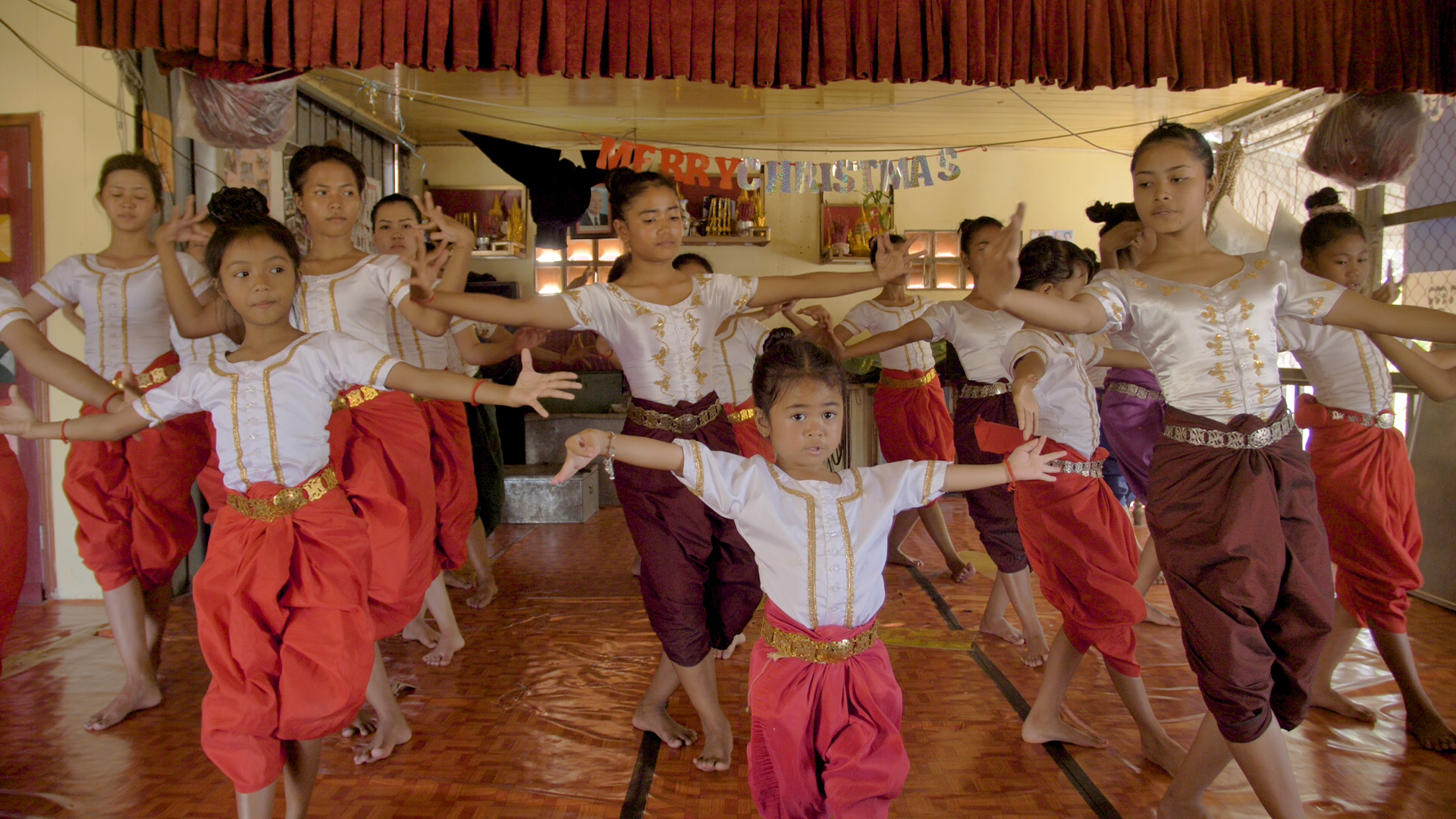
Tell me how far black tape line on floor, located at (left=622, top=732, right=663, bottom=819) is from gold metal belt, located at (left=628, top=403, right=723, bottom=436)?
0.93 metres

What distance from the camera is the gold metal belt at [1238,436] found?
76.2 inches

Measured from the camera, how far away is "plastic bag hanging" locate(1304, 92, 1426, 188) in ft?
10.7

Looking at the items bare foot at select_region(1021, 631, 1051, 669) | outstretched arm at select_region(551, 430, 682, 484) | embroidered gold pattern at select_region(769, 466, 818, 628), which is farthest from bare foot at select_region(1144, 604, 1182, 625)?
outstretched arm at select_region(551, 430, 682, 484)

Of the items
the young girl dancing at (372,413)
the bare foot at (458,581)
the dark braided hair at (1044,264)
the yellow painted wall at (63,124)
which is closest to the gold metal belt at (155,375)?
the young girl dancing at (372,413)

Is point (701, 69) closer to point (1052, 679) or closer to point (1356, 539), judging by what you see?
point (1052, 679)

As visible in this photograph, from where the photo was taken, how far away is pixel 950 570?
443cm

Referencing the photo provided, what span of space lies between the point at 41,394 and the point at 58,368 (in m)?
2.37

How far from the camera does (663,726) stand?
8.50 feet

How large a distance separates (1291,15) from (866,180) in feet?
9.13

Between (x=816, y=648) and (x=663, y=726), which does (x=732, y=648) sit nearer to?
(x=663, y=726)

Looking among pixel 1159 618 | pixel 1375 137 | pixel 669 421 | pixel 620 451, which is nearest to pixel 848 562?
pixel 620 451

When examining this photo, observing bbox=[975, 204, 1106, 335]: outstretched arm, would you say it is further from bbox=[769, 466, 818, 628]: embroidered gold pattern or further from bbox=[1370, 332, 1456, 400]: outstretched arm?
bbox=[1370, 332, 1456, 400]: outstretched arm

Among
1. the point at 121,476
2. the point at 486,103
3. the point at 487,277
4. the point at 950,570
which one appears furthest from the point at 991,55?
the point at 487,277

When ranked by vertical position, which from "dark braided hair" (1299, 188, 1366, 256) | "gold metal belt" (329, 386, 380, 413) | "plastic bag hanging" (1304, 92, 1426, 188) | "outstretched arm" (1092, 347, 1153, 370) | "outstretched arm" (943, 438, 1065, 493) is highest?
"plastic bag hanging" (1304, 92, 1426, 188)
